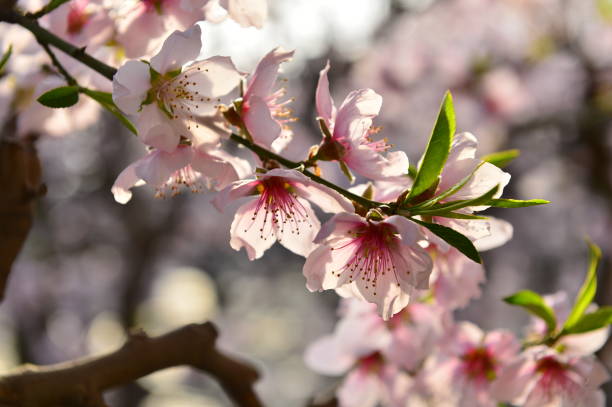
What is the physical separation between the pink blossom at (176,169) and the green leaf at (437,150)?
10.2 inches

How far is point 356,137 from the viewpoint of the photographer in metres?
0.86

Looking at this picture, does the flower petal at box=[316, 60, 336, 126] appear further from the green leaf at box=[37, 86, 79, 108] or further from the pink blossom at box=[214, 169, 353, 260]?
the green leaf at box=[37, 86, 79, 108]

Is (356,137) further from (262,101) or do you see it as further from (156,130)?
(156,130)

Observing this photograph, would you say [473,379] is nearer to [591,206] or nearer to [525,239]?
[591,206]

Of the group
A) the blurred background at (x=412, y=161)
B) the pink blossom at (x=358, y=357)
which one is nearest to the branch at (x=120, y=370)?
the pink blossom at (x=358, y=357)

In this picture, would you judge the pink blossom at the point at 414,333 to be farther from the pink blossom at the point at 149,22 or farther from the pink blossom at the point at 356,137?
the pink blossom at the point at 149,22

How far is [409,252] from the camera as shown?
→ 814 millimetres

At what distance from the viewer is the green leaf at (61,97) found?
32.1 inches

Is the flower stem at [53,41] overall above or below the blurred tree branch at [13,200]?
above

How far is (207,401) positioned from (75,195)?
17.2ft

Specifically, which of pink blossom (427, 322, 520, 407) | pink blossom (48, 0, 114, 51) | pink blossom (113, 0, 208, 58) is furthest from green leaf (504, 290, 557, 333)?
pink blossom (48, 0, 114, 51)

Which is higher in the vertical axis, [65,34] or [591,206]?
[65,34]

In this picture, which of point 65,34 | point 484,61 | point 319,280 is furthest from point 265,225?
point 484,61

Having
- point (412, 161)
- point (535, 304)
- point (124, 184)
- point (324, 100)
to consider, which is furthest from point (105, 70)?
point (412, 161)
